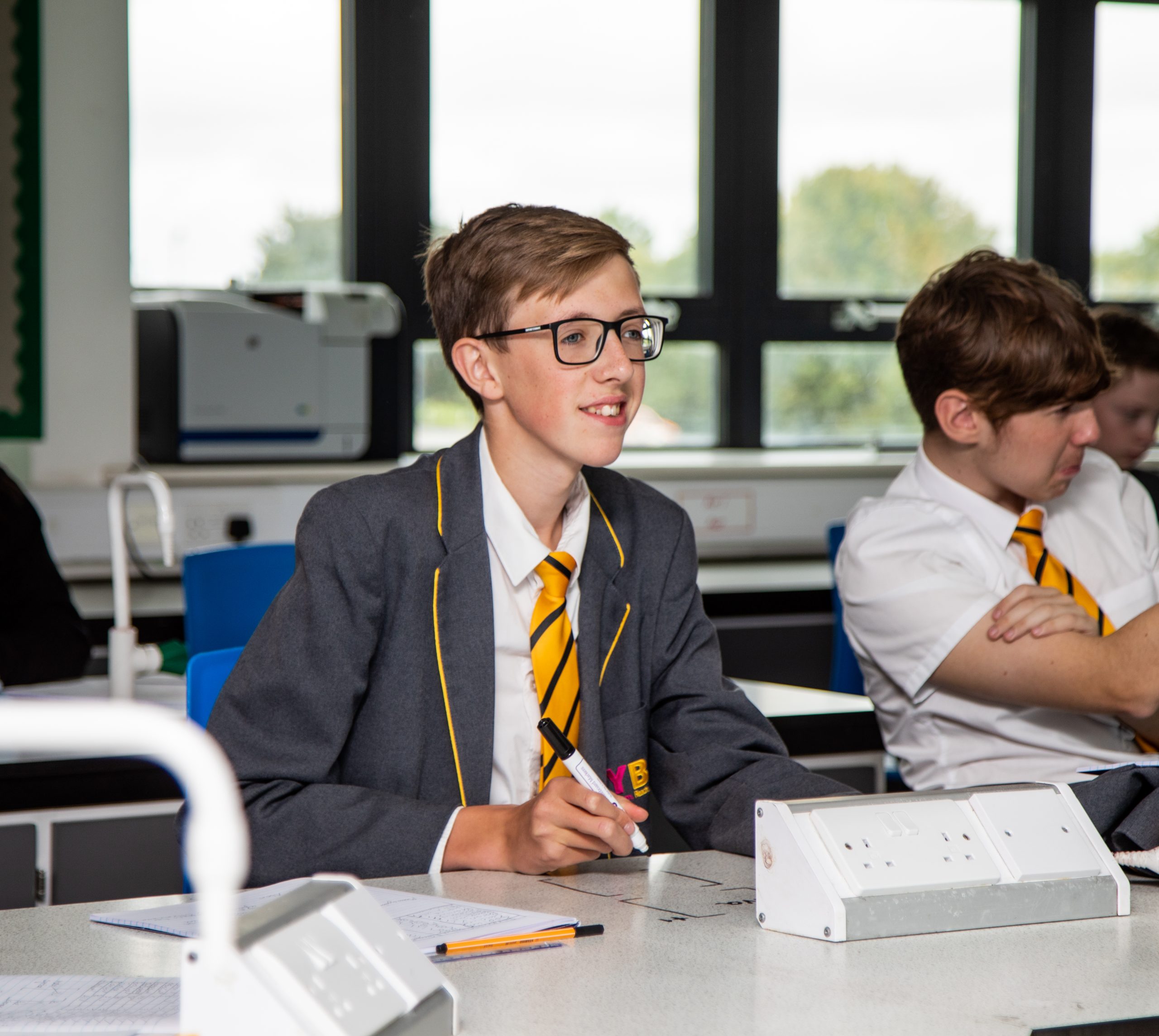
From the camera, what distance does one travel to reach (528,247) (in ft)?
4.87

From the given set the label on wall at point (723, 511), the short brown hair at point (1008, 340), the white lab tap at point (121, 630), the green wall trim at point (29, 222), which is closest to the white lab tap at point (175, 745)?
the short brown hair at point (1008, 340)

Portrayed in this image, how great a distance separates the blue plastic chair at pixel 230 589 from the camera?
7.59 feet

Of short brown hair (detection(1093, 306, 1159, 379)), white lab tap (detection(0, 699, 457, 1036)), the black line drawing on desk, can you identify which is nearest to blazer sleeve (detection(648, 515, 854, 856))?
the black line drawing on desk

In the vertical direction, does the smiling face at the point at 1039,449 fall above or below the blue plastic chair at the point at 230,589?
above

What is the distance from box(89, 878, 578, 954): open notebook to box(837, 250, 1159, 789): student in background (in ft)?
2.61

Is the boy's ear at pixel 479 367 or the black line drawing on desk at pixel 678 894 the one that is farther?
the boy's ear at pixel 479 367

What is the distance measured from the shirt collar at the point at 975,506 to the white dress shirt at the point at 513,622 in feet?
1.86

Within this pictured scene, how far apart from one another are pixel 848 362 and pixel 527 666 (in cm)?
313

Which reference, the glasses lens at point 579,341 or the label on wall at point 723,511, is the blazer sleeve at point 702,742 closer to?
the glasses lens at point 579,341

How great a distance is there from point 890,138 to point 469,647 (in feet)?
11.2

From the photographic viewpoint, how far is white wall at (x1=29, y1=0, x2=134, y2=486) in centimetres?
323

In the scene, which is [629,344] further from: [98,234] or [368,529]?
[98,234]

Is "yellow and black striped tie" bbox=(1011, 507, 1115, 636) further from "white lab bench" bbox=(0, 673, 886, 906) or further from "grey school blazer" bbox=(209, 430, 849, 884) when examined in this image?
"white lab bench" bbox=(0, 673, 886, 906)

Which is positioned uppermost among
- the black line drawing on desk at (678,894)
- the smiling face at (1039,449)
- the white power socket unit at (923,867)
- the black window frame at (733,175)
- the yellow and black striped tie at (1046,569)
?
the black window frame at (733,175)
